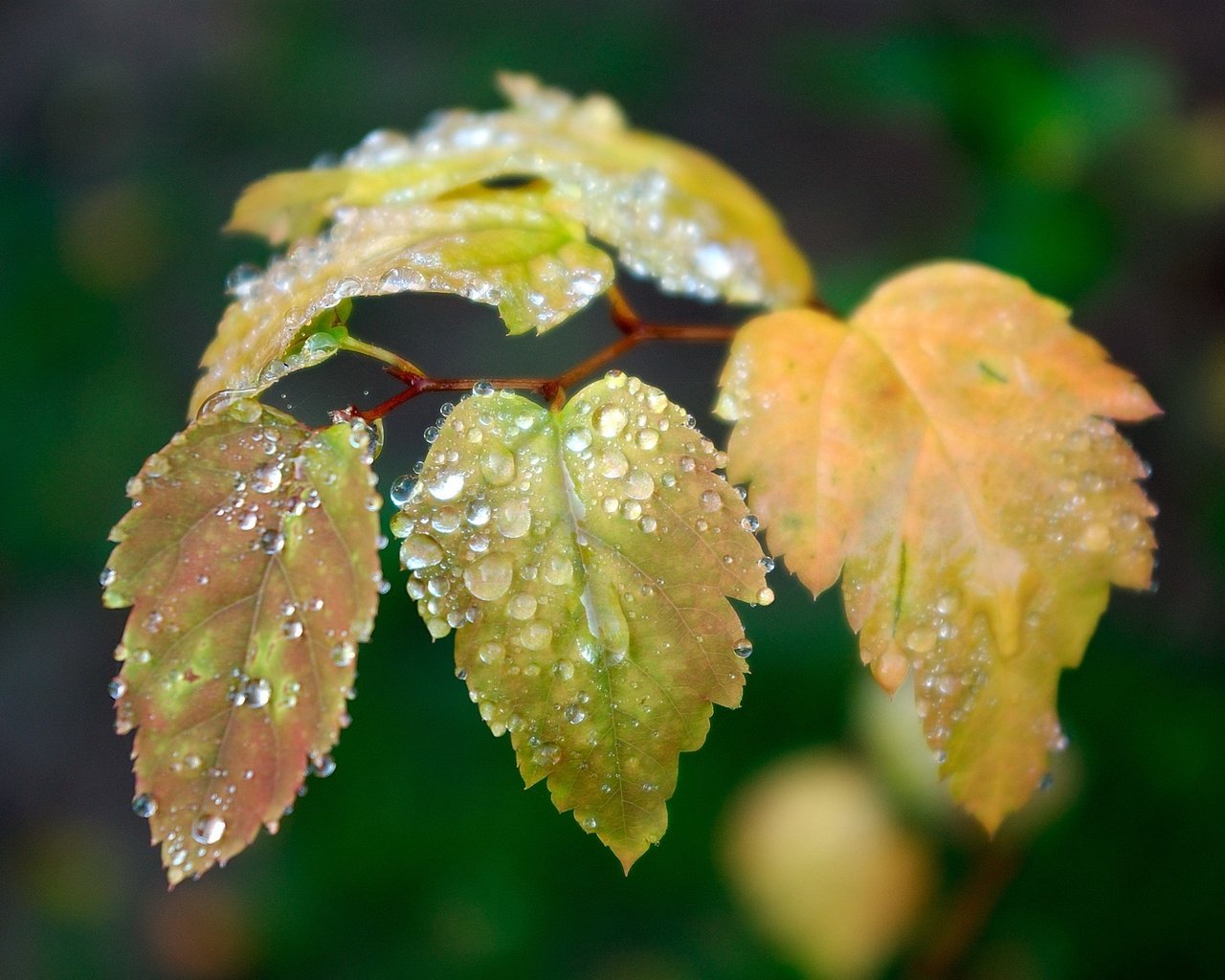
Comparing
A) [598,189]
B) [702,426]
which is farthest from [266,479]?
[702,426]

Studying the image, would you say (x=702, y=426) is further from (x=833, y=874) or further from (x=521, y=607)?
(x=521, y=607)

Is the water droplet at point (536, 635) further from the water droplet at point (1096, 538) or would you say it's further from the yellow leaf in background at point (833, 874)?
the yellow leaf in background at point (833, 874)

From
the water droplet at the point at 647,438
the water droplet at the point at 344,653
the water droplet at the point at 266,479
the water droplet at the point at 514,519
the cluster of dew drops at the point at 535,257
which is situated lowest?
the water droplet at the point at 344,653

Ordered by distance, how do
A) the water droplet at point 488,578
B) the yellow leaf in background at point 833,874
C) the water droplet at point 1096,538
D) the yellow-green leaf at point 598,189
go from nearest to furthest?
the water droplet at point 488,578 < the water droplet at point 1096,538 < the yellow-green leaf at point 598,189 < the yellow leaf in background at point 833,874

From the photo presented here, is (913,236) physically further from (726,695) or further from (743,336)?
(726,695)

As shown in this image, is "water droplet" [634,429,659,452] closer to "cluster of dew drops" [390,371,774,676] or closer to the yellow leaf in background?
"cluster of dew drops" [390,371,774,676]

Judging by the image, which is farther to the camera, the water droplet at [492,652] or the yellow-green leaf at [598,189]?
the yellow-green leaf at [598,189]

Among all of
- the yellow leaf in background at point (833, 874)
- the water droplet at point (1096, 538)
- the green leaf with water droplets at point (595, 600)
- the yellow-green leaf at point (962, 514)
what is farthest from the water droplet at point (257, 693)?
the yellow leaf in background at point (833, 874)

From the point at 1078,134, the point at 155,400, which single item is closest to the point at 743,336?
the point at 1078,134
